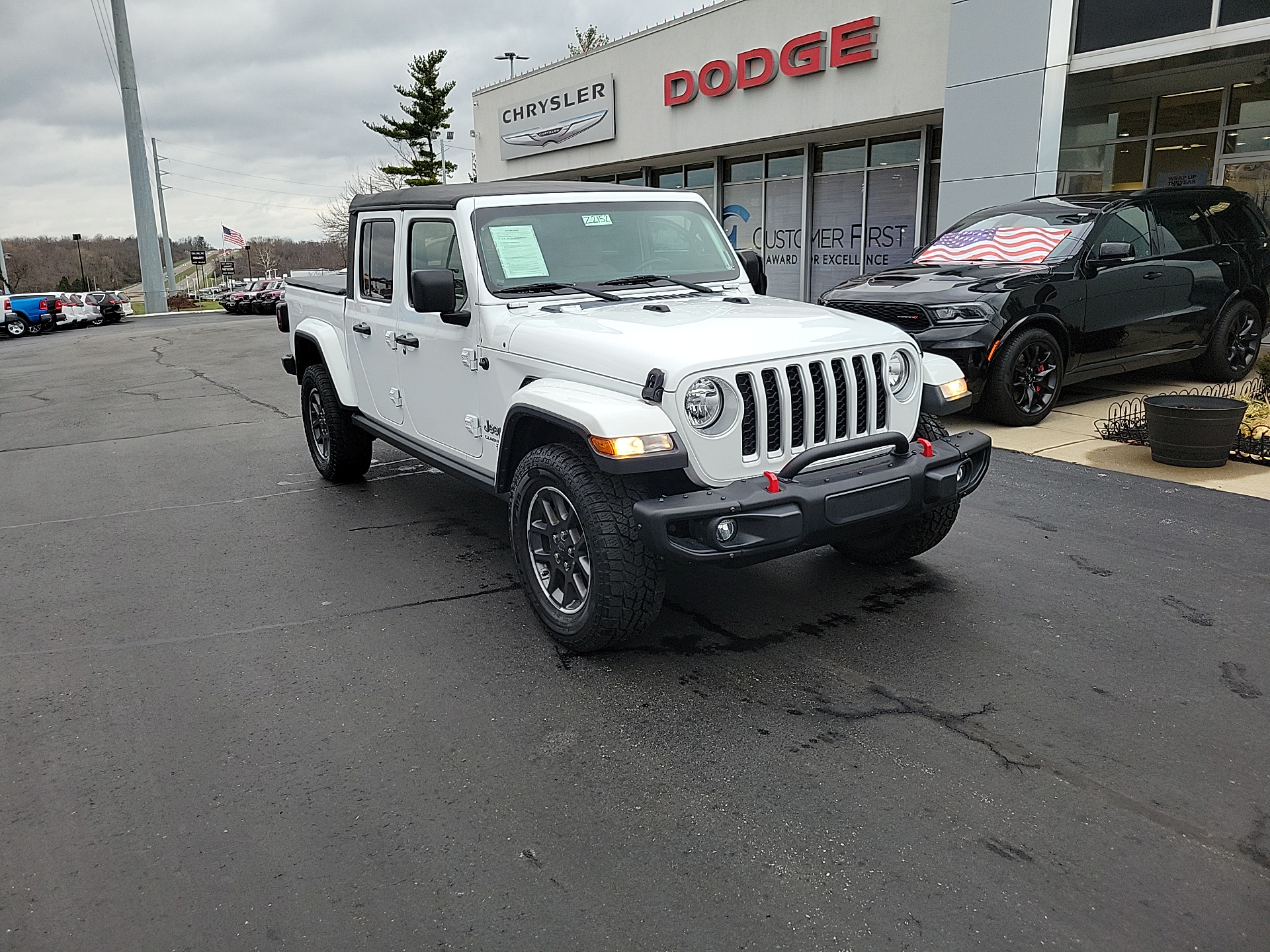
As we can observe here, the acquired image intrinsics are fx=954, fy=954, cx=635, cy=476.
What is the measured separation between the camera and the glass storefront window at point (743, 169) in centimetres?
1925

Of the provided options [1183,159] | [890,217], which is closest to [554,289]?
[1183,159]

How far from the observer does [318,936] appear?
247cm

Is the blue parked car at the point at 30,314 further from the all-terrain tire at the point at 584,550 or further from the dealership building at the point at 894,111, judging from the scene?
the all-terrain tire at the point at 584,550

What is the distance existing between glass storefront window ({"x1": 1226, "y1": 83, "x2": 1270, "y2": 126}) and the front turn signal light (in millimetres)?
12800

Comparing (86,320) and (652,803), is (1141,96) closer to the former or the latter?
(652,803)

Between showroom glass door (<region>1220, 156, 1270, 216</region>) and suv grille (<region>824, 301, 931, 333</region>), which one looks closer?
suv grille (<region>824, 301, 931, 333</region>)

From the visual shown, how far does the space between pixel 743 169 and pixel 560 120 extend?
5.43 m

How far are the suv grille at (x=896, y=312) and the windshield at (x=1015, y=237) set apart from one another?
3.89 ft

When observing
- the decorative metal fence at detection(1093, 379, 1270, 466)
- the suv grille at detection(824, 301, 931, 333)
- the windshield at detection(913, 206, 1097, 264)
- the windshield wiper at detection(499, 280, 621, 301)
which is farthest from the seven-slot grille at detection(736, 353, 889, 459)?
the windshield at detection(913, 206, 1097, 264)

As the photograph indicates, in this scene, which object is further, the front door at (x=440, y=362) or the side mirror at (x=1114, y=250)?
the side mirror at (x=1114, y=250)

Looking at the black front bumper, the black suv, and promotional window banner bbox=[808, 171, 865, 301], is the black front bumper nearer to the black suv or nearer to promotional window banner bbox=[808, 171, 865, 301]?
the black suv

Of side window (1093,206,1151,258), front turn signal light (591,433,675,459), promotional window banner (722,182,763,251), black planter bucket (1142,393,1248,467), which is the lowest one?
black planter bucket (1142,393,1248,467)

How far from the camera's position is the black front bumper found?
3.58 meters

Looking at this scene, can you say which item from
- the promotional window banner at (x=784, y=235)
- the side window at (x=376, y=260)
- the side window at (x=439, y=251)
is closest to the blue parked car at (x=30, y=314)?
the promotional window banner at (x=784, y=235)
